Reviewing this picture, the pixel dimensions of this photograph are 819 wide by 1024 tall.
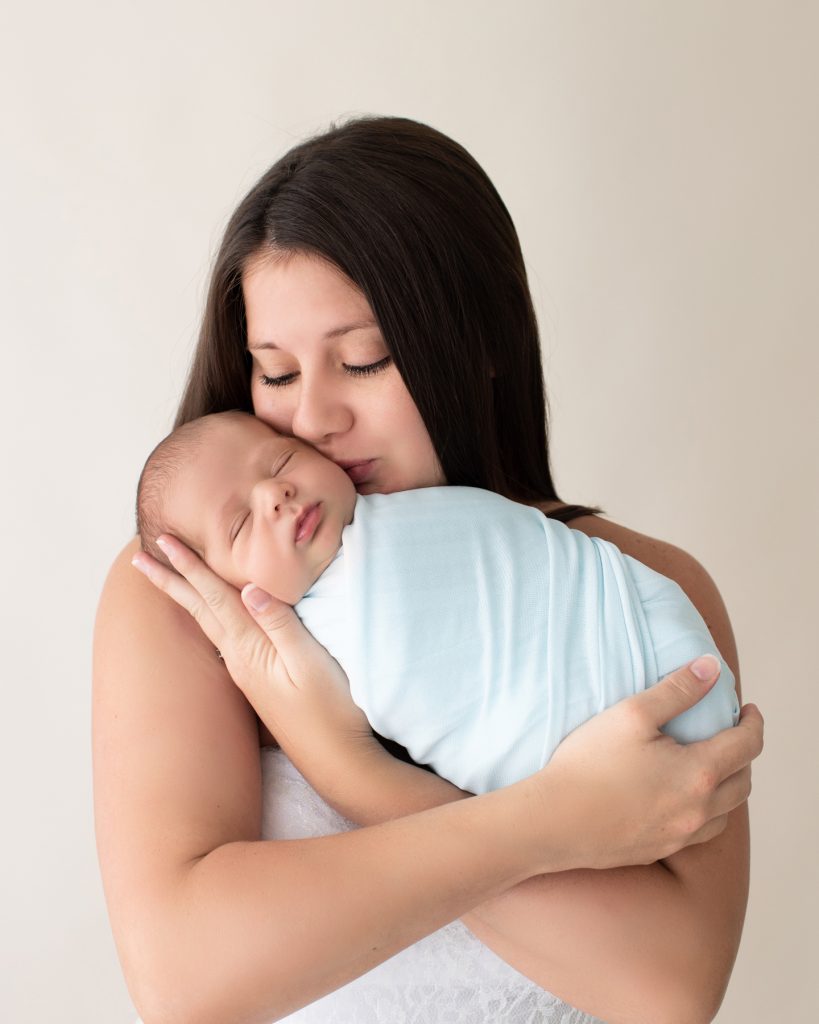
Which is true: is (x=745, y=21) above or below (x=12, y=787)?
above

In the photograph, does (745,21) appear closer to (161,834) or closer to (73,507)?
(73,507)

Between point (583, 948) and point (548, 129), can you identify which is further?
point (548, 129)

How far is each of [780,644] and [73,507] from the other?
1863 millimetres

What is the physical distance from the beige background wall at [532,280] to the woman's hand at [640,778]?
5.44 feet

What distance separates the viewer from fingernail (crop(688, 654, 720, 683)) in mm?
1432

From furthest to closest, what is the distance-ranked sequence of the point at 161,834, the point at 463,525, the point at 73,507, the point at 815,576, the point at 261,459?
the point at 815,576 → the point at 73,507 → the point at 261,459 → the point at 463,525 → the point at 161,834

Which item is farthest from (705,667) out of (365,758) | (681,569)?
(681,569)

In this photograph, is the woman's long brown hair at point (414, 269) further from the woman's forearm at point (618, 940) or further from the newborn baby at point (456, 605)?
the woman's forearm at point (618, 940)

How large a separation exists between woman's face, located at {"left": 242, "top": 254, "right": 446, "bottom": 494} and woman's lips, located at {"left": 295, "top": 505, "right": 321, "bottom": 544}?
14cm

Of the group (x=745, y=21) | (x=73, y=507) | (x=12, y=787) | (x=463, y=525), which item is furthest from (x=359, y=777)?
(x=745, y=21)

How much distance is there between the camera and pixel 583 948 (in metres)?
1.38

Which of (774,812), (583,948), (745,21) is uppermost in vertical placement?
(745,21)

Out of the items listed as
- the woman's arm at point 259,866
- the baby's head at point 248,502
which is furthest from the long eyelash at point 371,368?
the woman's arm at point 259,866

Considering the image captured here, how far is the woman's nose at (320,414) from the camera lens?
169 cm
